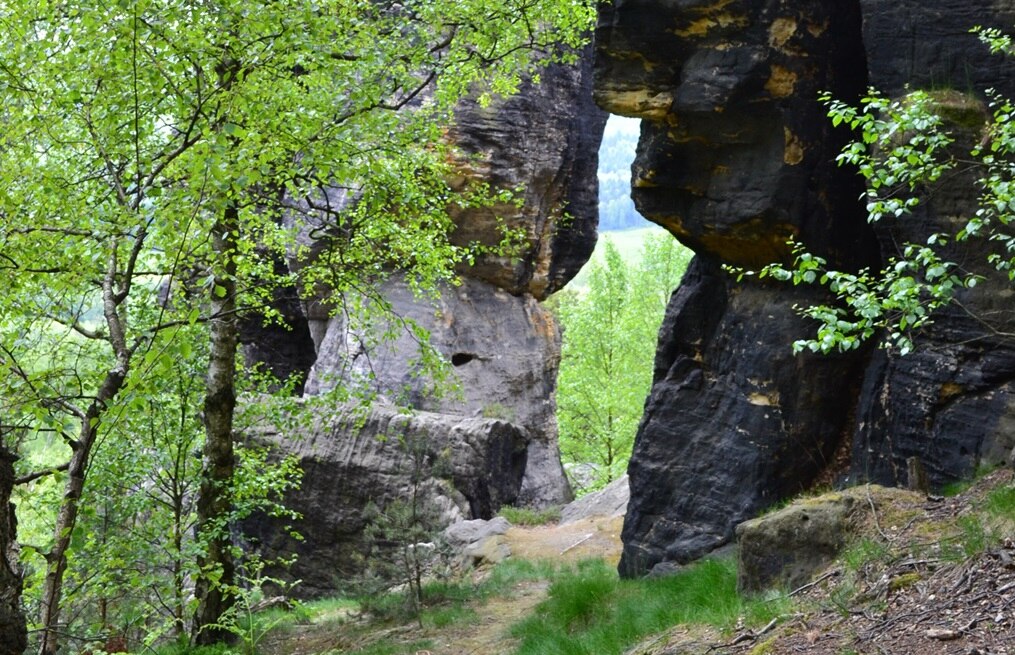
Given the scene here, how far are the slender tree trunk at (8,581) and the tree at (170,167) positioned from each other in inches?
12.0

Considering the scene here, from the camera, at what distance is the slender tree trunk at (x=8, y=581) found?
5.80 meters

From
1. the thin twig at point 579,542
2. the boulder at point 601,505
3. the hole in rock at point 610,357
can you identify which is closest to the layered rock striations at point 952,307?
the thin twig at point 579,542

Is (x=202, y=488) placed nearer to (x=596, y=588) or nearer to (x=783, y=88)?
(x=596, y=588)

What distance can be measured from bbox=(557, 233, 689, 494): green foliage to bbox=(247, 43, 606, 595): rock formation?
17.0ft

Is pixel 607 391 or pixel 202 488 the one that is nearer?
pixel 202 488

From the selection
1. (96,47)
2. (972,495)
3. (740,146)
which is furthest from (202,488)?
(972,495)

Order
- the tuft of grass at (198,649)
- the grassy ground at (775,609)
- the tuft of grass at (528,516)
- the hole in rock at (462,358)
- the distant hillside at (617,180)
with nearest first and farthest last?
the grassy ground at (775,609), the tuft of grass at (198,649), the tuft of grass at (528,516), the hole in rock at (462,358), the distant hillside at (617,180)

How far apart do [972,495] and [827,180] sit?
4455 millimetres

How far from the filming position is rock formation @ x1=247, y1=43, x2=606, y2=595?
1980cm

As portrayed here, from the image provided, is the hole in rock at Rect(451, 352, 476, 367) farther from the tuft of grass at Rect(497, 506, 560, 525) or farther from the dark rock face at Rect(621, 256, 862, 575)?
the dark rock face at Rect(621, 256, 862, 575)

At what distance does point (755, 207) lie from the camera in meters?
11.2

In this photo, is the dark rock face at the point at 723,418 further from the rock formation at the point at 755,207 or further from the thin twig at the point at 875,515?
the thin twig at the point at 875,515

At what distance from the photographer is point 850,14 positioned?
36.7ft

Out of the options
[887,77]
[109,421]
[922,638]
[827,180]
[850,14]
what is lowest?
[922,638]
